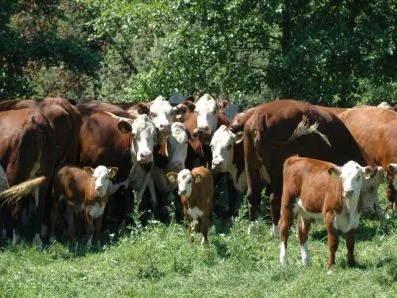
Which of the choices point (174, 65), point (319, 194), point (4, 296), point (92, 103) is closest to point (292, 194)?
point (319, 194)

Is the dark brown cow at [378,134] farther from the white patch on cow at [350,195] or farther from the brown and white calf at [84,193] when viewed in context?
the brown and white calf at [84,193]

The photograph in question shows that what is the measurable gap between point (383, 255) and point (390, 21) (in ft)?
37.0

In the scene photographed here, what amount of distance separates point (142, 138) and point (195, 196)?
2.17 metres

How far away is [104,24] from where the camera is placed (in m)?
24.6

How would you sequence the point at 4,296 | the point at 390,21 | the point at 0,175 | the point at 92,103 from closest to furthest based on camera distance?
the point at 4,296 < the point at 0,175 < the point at 92,103 < the point at 390,21

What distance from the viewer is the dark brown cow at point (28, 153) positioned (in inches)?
545

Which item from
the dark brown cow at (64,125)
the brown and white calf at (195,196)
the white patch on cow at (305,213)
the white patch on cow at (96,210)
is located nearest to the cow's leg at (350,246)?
the white patch on cow at (305,213)

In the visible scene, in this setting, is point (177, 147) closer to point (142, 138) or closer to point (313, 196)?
point (142, 138)

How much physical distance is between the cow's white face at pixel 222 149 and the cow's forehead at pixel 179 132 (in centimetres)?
53

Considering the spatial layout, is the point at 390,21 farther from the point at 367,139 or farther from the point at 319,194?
the point at 319,194

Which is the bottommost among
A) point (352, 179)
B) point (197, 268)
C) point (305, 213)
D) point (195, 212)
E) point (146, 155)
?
point (197, 268)

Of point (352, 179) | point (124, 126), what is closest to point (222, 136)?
point (124, 126)

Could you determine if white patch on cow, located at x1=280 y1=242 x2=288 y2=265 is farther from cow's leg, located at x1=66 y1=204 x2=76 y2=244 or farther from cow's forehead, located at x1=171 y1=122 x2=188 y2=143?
cow's forehead, located at x1=171 y1=122 x2=188 y2=143

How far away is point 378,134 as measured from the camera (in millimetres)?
15320
